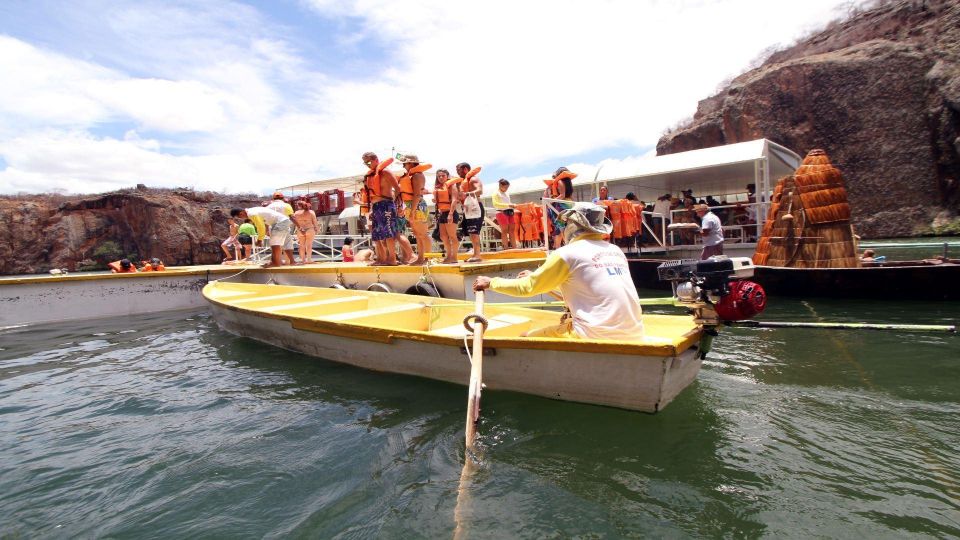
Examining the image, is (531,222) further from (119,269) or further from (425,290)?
(119,269)

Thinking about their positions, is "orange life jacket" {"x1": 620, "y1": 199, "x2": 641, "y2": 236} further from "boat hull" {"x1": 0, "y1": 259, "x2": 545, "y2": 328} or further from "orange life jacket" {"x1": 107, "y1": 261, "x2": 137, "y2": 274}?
"orange life jacket" {"x1": 107, "y1": 261, "x2": 137, "y2": 274}

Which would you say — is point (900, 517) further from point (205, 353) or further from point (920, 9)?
point (920, 9)

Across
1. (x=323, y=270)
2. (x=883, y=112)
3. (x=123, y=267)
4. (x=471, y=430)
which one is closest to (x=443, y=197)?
(x=323, y=270)

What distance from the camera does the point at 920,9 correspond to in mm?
30328

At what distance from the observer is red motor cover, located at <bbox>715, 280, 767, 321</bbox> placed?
123 inches

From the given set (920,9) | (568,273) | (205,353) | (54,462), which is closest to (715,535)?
(568,273)

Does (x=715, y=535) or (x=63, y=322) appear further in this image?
(x=63, y=322)

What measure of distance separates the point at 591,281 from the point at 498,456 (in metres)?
1.25

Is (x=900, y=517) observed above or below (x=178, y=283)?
below

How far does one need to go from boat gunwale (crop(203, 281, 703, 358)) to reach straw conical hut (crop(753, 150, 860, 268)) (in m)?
6.54

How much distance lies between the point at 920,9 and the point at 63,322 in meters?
44.9


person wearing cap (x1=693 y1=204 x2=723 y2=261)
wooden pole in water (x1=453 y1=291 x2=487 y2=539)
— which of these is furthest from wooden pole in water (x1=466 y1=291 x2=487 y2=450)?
person wearing cap (x1=693 y1=204 x2=723 y2=261)

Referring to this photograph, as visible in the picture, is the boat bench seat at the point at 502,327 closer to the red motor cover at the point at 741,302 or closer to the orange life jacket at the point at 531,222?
the red motor cover at the point at 741,302

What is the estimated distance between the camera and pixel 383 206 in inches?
293
